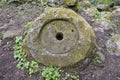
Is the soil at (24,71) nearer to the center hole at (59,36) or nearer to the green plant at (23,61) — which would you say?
the green plant at (23,61)

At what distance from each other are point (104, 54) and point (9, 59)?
6.04ft

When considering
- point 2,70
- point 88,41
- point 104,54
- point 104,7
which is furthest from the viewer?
point 104,7

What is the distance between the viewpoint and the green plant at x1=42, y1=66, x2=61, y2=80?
3.89 meters

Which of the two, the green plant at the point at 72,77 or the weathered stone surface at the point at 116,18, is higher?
the green plant at the point at 72,77

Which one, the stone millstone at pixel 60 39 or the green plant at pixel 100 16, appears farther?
the green plant at pixel 100 16

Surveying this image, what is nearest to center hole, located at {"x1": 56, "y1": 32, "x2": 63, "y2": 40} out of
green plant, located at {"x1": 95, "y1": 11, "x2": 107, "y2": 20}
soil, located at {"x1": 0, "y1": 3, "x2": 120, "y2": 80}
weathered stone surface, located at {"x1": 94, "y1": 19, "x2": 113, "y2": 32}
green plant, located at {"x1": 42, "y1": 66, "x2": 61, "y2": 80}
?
green plant, located at {"x1": 42, "y1": 66, "x2": 61, "y2": 80}

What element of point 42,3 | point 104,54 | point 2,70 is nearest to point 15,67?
point 2,70

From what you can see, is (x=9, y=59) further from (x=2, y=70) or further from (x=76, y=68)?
(x=76, y=68)

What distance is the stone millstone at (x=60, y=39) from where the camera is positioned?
3.98m

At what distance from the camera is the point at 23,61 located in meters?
4.25

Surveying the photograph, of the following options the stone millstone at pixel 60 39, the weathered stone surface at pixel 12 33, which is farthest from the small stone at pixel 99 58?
the weathered stone surface at pixel 12 33

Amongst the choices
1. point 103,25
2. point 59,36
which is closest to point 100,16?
point 103,25

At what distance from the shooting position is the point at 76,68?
13.3 ft

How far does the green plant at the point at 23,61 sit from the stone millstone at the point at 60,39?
5.3 inches
